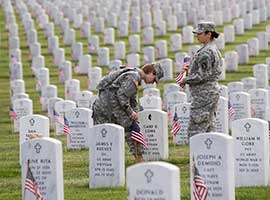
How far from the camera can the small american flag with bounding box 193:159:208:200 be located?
12.1 m

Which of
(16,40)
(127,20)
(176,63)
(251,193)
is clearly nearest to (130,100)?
(251,193)

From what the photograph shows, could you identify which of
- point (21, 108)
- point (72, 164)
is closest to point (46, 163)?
point (72, 164)

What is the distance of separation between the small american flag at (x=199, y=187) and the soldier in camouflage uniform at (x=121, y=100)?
2749mm

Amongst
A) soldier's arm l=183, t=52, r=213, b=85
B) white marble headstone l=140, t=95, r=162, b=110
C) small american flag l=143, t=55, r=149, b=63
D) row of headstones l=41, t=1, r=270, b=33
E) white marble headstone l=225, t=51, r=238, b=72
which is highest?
row of headstones l=41, t=1, r=270, b=33

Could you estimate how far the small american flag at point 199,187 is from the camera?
12.1 meters

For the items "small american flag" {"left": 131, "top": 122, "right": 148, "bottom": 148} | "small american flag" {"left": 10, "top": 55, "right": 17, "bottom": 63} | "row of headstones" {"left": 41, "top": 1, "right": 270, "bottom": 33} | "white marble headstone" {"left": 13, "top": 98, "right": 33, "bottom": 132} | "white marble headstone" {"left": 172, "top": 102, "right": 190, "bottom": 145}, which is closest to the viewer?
"small american flag" {"left": 131, "top": 122, "right": 148, "bottom": 148}

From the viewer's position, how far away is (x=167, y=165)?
10312 millimetres

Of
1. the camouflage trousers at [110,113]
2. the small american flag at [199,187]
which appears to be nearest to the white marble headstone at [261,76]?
the camouflage trousers at [110,113]

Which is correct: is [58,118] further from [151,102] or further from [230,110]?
[230,110]

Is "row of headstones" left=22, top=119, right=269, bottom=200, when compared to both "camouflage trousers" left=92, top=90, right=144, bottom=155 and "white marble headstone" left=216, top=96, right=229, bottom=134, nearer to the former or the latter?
"camouflage trousers" left=92, top=90, right=144, bottom=155

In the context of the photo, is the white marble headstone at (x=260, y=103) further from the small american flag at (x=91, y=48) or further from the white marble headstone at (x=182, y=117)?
the small american flag at (x=91, y=48)

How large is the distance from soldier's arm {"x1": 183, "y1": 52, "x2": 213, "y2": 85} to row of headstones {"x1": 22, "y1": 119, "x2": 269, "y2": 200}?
846 millimetres

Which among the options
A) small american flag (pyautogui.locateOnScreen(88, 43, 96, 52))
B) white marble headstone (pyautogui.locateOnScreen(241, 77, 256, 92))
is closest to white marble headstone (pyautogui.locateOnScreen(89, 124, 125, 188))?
white marble headstone (pyautogui.locateOnScreen(241, 77, 256, 92))

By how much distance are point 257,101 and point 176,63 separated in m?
8.75
